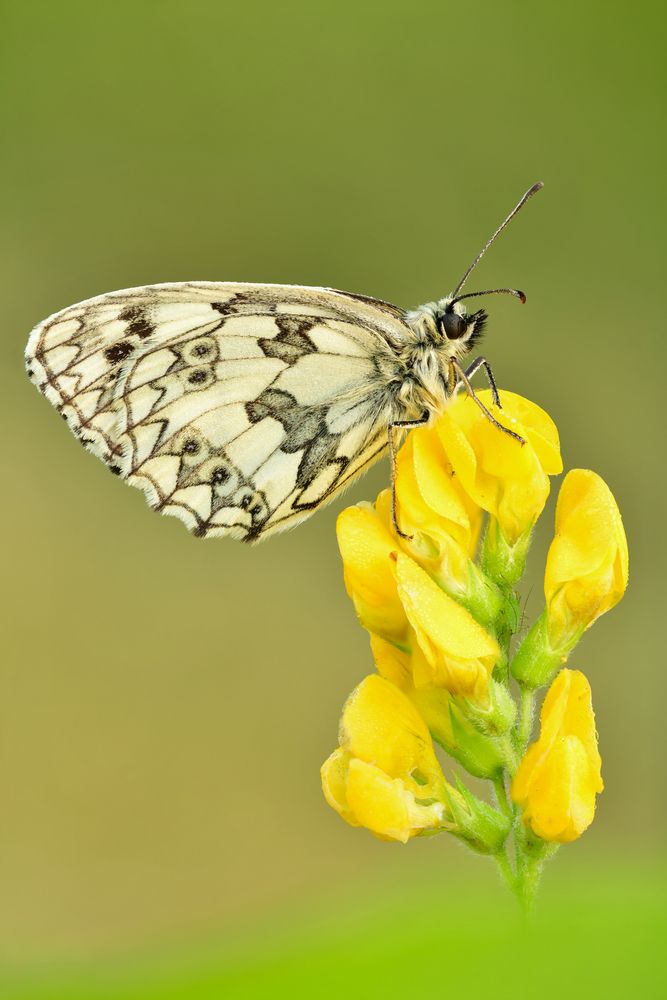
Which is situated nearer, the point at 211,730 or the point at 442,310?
the point at 442,310

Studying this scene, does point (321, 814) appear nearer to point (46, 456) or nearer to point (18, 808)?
point (18, 808)

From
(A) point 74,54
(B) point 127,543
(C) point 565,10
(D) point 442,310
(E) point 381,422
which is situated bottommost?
(B) point 127,543

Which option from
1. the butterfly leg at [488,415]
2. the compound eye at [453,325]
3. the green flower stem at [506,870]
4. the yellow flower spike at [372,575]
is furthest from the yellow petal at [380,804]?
the compound eye at [453,325]

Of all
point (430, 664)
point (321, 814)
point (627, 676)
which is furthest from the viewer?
point (321, 814)

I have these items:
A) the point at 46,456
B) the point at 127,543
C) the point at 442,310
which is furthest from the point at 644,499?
the point at 442,310

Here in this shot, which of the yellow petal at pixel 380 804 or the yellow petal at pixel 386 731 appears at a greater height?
the yellow petal at pixel 386 731

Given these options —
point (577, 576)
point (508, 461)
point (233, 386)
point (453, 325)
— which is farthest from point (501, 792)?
→ point (233, 386)

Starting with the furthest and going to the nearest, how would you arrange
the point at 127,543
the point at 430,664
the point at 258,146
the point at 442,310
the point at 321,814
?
the point at 258,146, the point at 127,543, the point at 321,814, the point at 442,310, the point at 430,664

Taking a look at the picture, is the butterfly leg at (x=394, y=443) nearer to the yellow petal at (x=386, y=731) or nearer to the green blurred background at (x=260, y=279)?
the yellow petal at (x=386, y=731)
